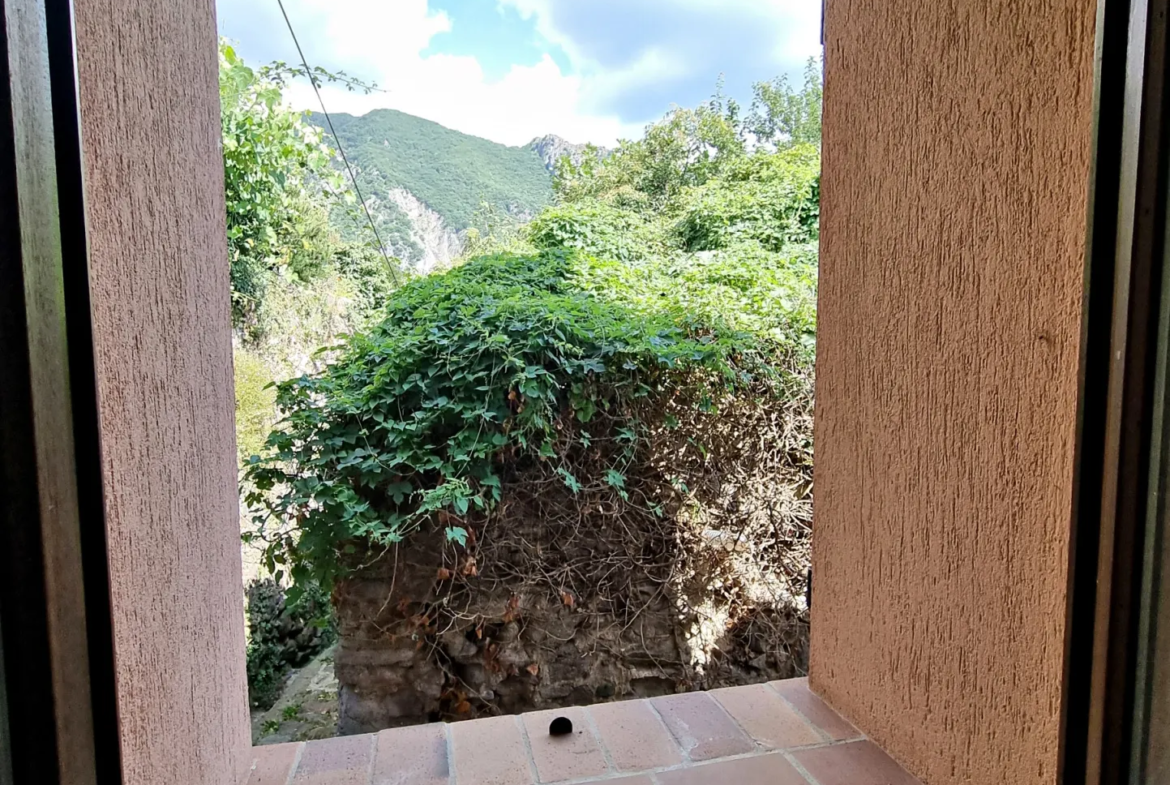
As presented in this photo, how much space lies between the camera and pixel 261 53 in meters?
4.64

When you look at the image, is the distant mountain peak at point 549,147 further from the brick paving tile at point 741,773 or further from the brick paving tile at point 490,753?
the brick paving tile at point 741,773

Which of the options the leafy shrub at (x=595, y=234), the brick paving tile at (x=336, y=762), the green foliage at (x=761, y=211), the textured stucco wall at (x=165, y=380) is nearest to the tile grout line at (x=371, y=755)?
the brick paving tile at (x=336, y=762)

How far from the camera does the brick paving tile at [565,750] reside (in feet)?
4.21

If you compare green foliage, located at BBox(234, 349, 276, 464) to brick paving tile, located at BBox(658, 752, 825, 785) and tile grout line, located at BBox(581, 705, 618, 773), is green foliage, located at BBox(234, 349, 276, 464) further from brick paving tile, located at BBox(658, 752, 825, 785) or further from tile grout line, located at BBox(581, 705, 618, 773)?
brick paving tile, located at BBox(658, 752, 825, 785)

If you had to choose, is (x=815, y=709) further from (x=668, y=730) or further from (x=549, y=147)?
(x=549, y=147)

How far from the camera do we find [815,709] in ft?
4.88

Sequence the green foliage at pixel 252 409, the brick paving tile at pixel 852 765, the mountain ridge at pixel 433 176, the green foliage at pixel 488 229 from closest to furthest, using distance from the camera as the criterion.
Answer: the brick paving tile at pixel 852 765 < the green foliage at pixel 252 409 < the green foliage at pixel 488 229 < the mountain ridge at pixel 433 176

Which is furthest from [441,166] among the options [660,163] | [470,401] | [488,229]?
[470,401]

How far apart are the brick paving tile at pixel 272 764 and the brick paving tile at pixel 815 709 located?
1.23 m

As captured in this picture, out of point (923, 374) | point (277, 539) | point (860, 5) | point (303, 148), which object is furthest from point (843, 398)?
point (303, 148)

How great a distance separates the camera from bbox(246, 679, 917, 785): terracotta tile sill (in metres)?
1.26

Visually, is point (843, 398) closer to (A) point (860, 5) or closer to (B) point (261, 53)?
(A) point (860, 5)

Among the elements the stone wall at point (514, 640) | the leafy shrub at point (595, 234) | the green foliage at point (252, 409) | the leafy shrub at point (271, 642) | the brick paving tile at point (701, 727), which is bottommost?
the leafy shrub at point (271, 642)

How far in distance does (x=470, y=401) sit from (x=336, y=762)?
4.79 feet
